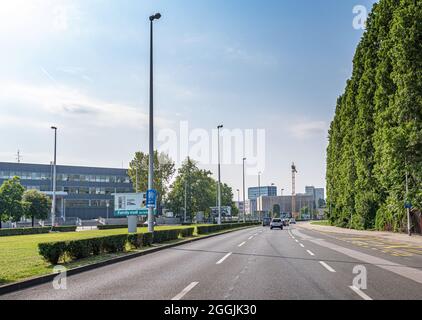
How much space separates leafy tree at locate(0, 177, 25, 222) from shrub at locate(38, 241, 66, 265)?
46.8 metres

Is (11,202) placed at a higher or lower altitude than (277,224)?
higher

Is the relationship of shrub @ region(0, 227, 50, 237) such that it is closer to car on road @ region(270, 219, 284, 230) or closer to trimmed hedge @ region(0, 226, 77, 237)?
trimmed hedge @ region(0, 226, 77, 237)

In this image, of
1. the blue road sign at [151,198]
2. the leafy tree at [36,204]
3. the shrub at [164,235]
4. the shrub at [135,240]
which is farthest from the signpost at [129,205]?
the leafy tree at [36,204]

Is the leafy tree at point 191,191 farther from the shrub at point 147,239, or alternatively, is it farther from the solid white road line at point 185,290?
the solid white road line at point 185,290

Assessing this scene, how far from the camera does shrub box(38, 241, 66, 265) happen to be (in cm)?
1336

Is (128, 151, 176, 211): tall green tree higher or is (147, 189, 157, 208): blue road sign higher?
(128, 151, 176, 211): tall green tree

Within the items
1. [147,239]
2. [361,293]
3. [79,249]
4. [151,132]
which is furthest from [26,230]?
[361,293]

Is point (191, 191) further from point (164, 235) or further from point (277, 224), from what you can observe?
point (164, 235)

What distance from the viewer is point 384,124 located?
3278 centimetres

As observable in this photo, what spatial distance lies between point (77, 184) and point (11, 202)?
46477mm

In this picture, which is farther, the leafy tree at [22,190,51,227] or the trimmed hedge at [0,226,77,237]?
the leafy tree at [22,190,51,227]

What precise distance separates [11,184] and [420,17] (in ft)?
168

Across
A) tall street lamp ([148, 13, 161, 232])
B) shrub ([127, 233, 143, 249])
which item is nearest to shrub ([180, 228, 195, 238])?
tall street lamp ([148, 13, 161, 232])

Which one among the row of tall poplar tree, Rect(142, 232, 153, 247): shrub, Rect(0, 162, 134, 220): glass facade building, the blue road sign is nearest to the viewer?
Rect(142, 232, 153, 247): shrub
